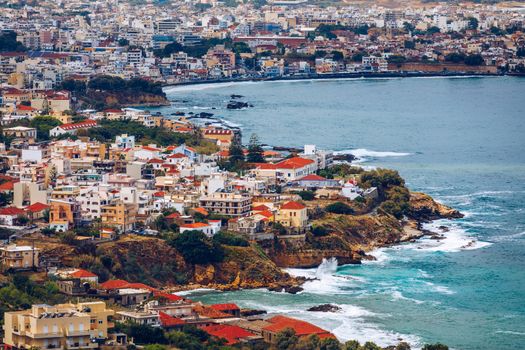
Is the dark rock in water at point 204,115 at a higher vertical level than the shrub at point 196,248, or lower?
lower

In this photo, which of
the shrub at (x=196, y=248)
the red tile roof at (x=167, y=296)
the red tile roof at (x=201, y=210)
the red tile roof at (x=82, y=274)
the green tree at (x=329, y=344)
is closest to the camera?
the green tree at (x=329, y=344)

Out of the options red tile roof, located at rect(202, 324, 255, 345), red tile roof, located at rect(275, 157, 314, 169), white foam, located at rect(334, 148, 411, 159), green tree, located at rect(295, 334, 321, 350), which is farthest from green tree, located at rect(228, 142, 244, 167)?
green tree, located at rect(295, 334, 321, 350)

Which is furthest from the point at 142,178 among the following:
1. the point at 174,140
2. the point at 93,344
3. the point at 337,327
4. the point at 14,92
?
the point at 14,92

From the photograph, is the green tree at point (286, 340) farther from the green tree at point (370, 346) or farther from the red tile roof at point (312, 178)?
the red tile roof at point (312, 178)

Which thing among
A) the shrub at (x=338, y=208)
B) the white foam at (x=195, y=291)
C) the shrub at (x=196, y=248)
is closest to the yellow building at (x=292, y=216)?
the shrub at (x=338, y=208)

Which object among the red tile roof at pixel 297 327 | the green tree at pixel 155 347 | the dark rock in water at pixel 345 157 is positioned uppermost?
the green tree at pixel 155 347

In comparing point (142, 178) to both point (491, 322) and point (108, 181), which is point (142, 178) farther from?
point (491, 322)

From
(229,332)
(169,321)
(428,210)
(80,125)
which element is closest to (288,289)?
(229,332)
